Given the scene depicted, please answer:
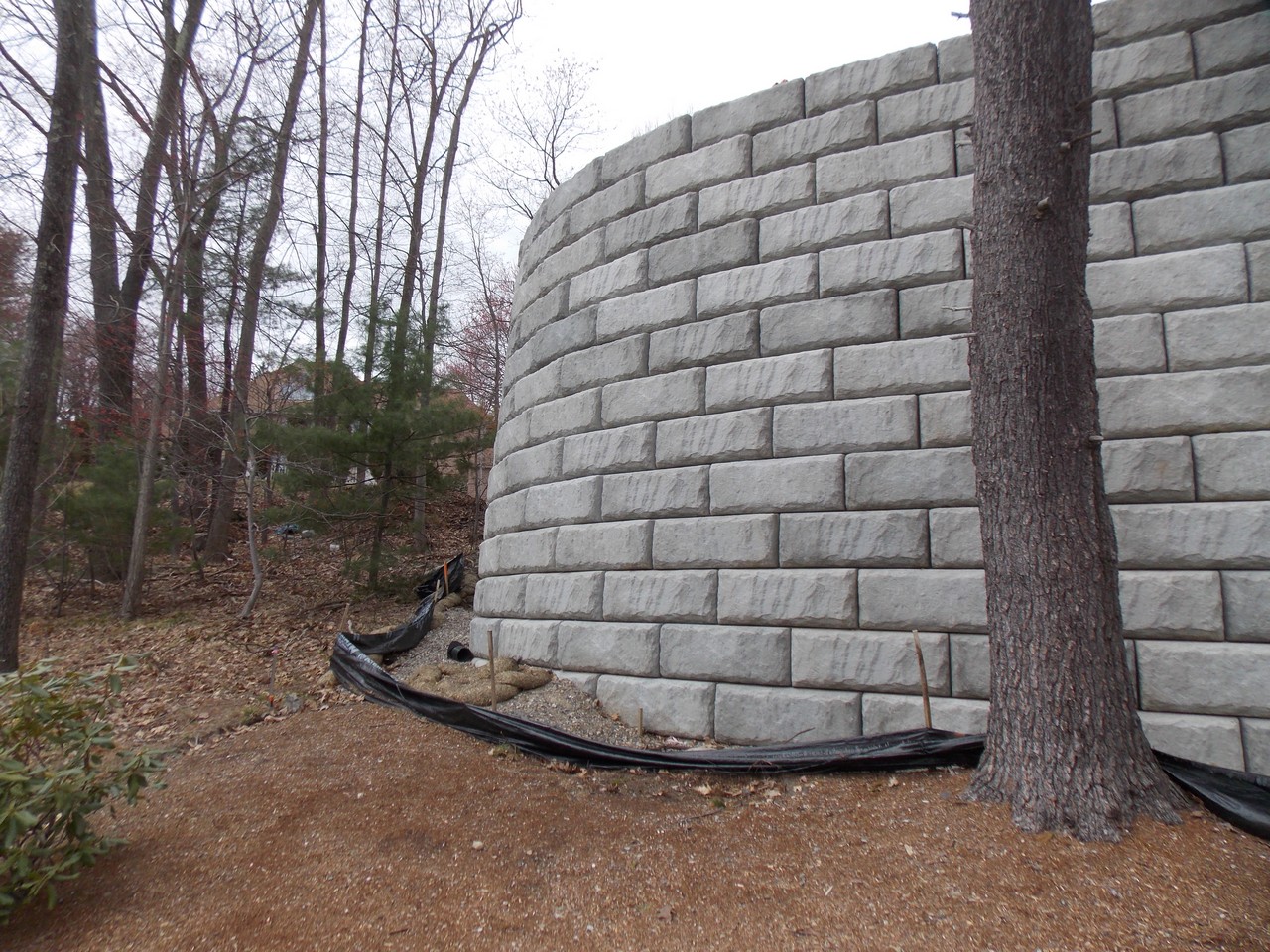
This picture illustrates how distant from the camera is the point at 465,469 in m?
10.8

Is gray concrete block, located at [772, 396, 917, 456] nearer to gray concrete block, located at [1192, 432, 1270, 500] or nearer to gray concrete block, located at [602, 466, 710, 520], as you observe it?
gray concrete block, located at [602, 466, 710, 520]

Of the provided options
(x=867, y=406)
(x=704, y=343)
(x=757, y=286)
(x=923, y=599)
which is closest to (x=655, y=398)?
(x=704, y=343)

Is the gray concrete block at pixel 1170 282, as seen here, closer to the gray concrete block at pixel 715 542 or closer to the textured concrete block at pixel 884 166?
the textured concrete block at pixel 884 166

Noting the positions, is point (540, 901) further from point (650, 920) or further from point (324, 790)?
point (324, 790)

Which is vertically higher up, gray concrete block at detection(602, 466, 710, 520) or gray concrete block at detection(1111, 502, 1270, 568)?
gray concrete block at detection(602, 466, 710, 520)

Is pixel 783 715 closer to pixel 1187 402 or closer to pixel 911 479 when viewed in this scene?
pixel 911 479

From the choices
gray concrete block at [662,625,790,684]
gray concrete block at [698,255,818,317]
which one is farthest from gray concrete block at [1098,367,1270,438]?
gray concrete block at [662,625,790,684]

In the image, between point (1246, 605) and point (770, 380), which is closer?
point (1246, 605)

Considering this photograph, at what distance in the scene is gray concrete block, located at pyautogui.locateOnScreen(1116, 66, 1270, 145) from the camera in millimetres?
4207

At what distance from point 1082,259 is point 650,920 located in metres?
3.18

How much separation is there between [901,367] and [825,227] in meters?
1.08

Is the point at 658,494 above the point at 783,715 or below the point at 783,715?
above

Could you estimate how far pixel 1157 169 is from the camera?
4.32 meters

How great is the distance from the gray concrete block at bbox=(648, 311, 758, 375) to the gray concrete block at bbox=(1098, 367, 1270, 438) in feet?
6.75
